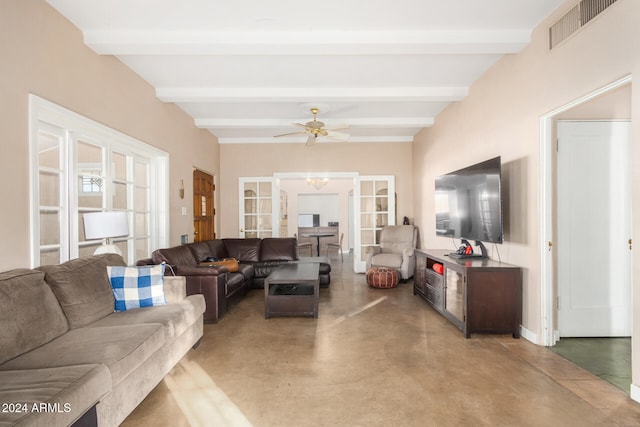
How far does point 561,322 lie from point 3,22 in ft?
16.6

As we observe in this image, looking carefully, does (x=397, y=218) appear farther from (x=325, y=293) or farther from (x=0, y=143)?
(x=0, y=143)

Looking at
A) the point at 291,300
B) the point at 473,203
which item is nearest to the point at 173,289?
the point at 291,300

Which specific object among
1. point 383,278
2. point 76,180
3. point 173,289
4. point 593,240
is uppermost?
point 76,180

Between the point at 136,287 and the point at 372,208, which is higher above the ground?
the point at 372,208

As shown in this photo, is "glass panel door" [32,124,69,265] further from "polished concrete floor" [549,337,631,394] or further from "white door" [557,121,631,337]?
"white door" [557,121,631,337]

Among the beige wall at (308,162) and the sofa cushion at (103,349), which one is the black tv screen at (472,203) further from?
the sofa cushion at (103,349)

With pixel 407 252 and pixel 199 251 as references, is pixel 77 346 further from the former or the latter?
pixel 407 252

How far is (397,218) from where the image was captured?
696cm

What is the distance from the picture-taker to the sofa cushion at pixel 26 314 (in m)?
1.71

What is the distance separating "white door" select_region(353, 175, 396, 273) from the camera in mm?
6887

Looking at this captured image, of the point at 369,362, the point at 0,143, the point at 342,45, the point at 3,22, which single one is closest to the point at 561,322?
the point at 369,362

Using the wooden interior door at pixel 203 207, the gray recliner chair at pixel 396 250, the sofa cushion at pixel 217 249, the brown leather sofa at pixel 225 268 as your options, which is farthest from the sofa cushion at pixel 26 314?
the gray recliner chair at pixel 396 250

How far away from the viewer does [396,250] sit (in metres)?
6.21

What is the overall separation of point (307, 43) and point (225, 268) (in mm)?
2610
